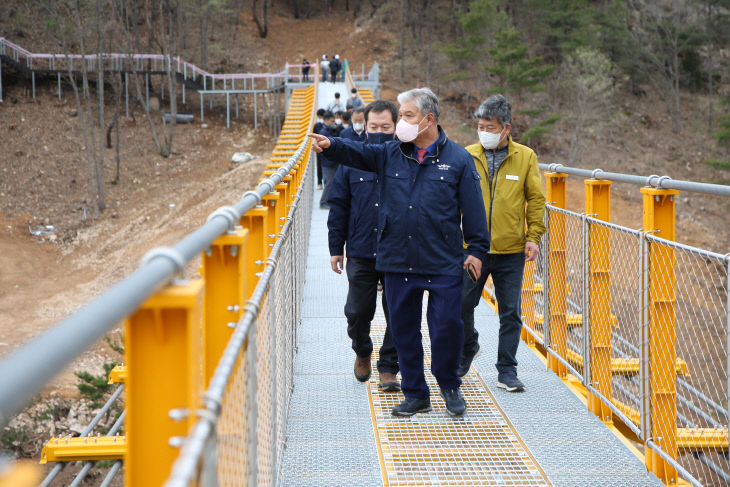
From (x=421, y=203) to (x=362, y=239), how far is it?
2.83 ft

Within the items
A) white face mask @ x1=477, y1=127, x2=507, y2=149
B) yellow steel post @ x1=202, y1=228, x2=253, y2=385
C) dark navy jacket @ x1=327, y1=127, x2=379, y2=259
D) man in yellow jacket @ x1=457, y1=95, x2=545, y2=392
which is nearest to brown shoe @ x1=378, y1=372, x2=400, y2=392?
man in yellow jacket @ x1=457, y1=95, x2=545, y2=392

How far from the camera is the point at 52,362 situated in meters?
0.90

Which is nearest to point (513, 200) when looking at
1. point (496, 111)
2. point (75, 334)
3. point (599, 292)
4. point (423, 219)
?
point (496, 111)

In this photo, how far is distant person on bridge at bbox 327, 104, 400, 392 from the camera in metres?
5.39

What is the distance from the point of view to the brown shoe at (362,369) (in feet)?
19.1

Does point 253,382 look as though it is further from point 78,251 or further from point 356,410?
point 78,251

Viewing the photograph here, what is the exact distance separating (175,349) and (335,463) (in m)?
2.96

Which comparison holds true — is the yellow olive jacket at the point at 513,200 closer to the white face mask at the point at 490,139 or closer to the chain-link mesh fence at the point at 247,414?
the white face mask at the point at 490,139

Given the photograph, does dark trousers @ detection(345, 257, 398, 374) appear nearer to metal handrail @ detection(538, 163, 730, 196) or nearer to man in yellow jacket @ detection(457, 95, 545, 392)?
man in yellow jacket @ detection(457, 95, 545, 392)

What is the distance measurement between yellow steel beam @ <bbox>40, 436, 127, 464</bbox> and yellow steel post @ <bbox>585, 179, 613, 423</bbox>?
10.8 feet

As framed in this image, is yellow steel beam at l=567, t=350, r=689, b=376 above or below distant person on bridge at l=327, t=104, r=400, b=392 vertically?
below

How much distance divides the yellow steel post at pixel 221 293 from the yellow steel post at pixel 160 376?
77 cm

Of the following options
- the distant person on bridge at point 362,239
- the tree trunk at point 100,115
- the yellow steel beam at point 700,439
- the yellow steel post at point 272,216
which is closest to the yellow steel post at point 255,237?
the yellow steel post at point 272,216

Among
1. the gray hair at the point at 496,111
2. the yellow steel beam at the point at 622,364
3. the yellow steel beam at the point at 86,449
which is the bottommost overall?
the yellow steel beam at the point at 86,449
